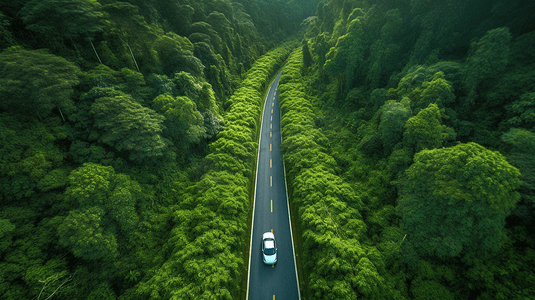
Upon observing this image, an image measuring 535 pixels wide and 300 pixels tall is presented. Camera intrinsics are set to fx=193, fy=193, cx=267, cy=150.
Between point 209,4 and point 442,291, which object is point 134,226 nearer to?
point 442,291

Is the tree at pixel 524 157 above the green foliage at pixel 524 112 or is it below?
below

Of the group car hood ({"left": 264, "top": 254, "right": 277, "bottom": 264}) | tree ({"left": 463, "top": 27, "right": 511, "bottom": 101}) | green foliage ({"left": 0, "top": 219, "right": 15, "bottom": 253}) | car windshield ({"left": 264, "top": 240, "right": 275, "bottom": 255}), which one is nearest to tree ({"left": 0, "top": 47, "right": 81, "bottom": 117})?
green foliage ({"left": 0, "top": 219, "right": 15, "bottom": 253})

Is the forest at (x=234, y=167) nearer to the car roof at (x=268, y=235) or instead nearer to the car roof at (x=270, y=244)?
the car roof at (x=268, y=235)

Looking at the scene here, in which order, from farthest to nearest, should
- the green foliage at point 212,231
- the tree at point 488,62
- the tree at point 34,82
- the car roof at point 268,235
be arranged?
the car roof at point 268,235, the tree at point 488,62, the tree at point 34,82, the green foliage at point 212,231

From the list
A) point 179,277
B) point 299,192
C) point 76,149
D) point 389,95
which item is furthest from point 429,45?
point 76,149

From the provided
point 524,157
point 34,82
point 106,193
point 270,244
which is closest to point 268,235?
point 270,244

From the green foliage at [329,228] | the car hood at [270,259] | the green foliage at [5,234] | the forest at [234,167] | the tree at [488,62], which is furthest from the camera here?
the tree at [488,62]

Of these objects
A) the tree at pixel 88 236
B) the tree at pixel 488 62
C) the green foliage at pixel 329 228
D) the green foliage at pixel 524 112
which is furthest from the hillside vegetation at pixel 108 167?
the tree at pixel 488 62
